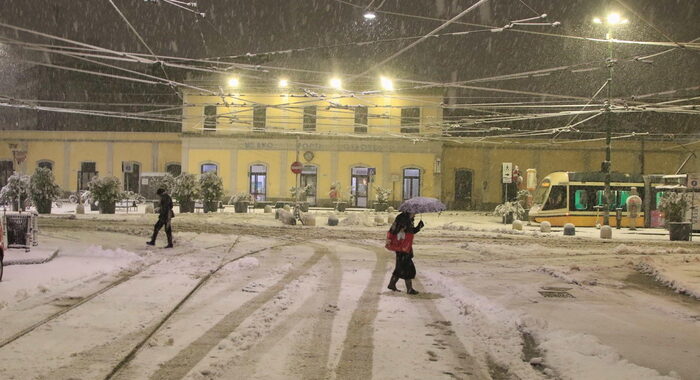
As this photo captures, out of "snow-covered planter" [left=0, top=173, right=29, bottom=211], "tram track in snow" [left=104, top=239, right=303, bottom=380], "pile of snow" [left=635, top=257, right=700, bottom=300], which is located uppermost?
"snow-covered planter" [left=0, top=173, right=29, bottom=211]

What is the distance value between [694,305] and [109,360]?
28.5ft

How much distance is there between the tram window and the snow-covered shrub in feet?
69.3

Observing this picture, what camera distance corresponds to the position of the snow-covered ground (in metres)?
6.09

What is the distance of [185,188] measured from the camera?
33.9m

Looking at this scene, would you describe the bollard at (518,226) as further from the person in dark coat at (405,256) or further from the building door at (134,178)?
the building door at (134,178)

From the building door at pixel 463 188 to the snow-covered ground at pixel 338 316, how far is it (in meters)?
32.0

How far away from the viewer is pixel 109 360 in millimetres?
6062

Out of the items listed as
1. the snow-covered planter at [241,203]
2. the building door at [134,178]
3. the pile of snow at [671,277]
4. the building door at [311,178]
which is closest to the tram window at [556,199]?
the snow-covered planter at [241,203]

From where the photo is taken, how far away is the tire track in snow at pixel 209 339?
227 inches

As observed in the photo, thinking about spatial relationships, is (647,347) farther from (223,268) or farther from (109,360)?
(223,268)

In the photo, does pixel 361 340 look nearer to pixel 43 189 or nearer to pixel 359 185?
pixel 43 189

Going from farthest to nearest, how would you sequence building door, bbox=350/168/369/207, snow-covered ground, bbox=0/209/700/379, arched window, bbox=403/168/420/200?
building door, bbox=350/168/369/207 → arched window, bbox=403/168/420/200 → snow-covered ground, bbox=0/209/700/379

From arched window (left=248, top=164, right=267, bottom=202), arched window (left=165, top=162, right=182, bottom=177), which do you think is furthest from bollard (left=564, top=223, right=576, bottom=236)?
arched window (left=165, top=162, right=182, bottom=177)

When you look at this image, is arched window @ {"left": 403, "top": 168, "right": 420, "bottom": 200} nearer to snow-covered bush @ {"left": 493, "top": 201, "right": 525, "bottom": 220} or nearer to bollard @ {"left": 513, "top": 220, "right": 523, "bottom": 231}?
snow-covered bush @ {"left": 493, "top": 201, "right": 525, "bottom": 220}
